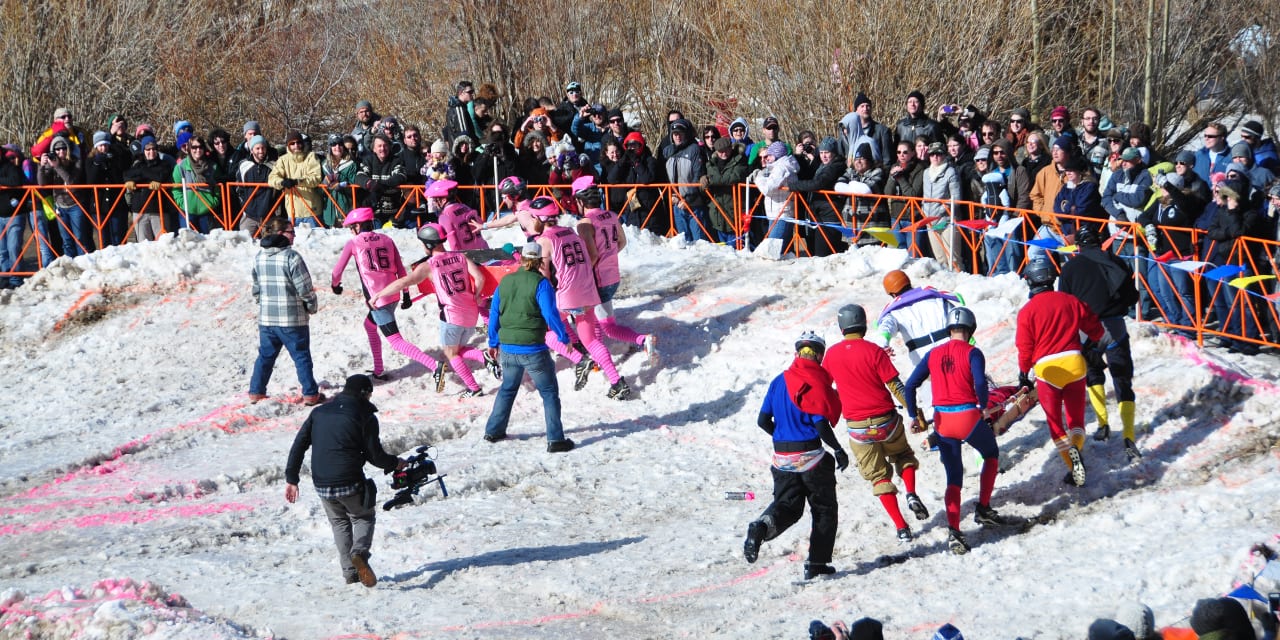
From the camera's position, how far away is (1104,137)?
49.5 ft

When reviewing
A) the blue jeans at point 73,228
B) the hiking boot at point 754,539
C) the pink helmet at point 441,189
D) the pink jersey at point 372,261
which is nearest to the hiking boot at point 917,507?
the hiking boot at point 754,539

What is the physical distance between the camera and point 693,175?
16.6m

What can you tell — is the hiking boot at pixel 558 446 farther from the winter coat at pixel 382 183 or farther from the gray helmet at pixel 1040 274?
the winter coat at pixel 382 183

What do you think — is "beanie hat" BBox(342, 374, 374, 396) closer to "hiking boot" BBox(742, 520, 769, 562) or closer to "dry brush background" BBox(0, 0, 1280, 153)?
"hiking boot" BBox(742, 520, 769, 562)

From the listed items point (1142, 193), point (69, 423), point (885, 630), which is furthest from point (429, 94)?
point (885, 630)

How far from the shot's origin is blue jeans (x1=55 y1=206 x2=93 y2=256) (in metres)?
17.2

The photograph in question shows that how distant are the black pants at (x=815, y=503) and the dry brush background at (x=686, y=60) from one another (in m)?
12.5

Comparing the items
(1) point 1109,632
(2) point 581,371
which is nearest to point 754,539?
(1) point 1109,632

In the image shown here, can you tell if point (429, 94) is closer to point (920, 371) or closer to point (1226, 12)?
point (1226, 12)

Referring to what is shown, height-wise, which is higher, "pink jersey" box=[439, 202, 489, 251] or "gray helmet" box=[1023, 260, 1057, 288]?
"pink jersey" box=[439, 202, 489, 251]

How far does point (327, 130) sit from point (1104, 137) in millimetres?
16830

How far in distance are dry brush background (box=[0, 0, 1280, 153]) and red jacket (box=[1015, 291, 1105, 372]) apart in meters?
11.0

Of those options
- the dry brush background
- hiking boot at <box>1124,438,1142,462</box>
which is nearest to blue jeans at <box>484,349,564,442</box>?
hiking boot at <box>1124,438,1142,462</box>

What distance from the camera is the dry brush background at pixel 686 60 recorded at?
67.6ft
